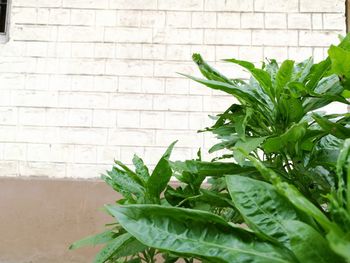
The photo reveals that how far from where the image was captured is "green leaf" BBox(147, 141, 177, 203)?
2.69 ft

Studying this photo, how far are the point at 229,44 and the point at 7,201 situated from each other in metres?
1.76

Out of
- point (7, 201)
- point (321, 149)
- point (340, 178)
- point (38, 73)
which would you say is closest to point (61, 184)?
point (7, 201)

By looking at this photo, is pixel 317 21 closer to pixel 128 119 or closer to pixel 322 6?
pixel 322 6

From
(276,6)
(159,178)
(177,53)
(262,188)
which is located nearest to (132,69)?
(177,53)

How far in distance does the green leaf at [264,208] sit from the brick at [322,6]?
240 centimetres

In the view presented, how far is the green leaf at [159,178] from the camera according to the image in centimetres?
82

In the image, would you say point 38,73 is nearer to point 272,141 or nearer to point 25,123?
point 25,123

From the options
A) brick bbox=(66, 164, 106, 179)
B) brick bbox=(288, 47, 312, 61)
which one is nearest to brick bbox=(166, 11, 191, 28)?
brick bbox=(288, 47, 312, 61)

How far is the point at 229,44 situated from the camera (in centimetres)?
267

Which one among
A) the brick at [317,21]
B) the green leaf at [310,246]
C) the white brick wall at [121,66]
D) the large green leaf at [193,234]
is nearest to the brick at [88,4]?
the white brick wall at [121,66]

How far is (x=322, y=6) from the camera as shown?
268cm

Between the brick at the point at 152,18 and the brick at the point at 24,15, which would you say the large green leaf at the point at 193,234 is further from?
the brick at the point at 24,15

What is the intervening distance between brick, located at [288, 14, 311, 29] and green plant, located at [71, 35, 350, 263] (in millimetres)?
1819

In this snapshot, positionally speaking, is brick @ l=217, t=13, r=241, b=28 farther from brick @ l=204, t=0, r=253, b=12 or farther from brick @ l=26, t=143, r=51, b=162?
brick @ l=26, t=143, r=51, b=162
